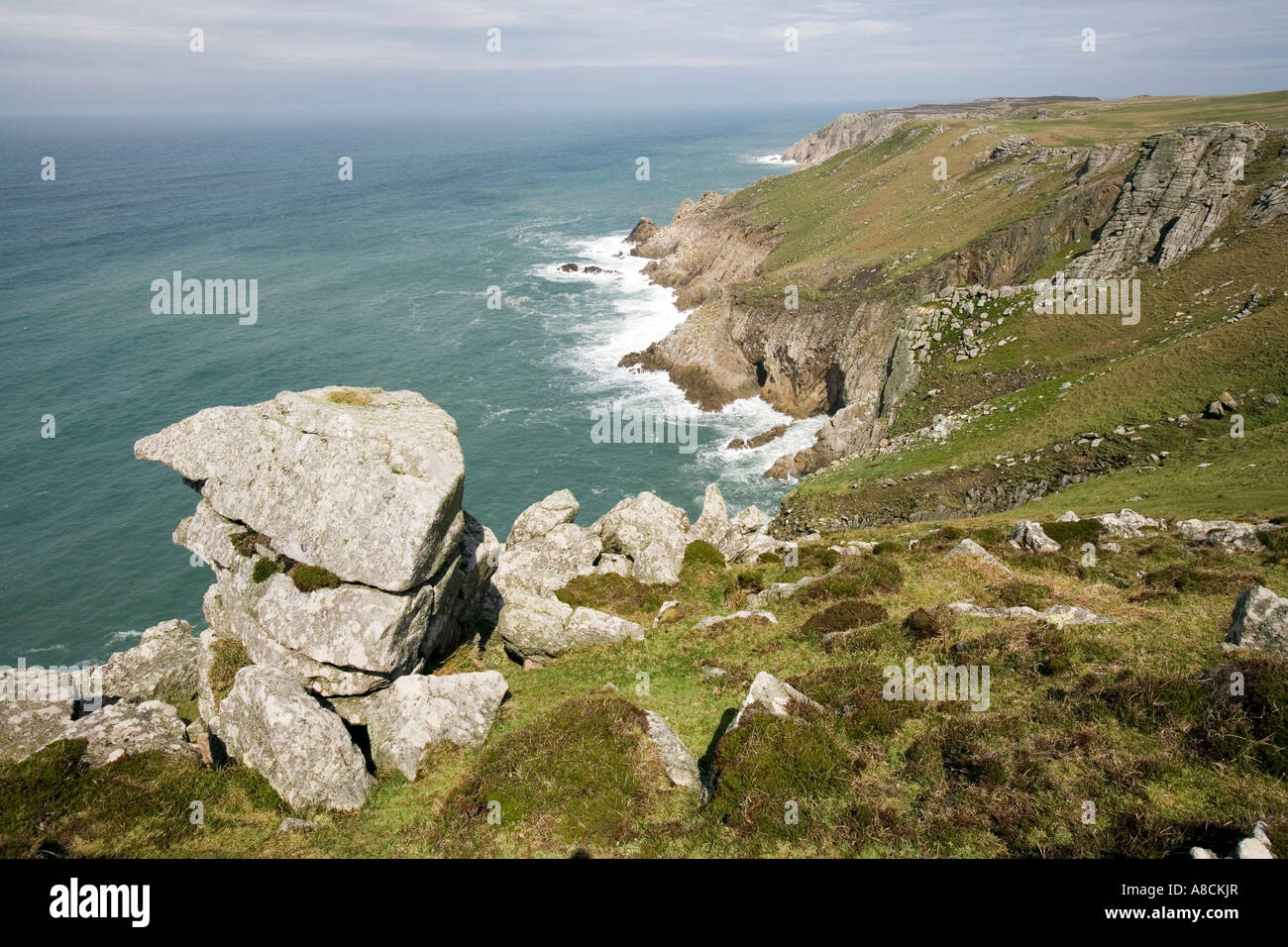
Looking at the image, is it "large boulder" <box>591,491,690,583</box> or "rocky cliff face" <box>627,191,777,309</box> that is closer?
"large boulder" <box>591,491,690,583</box>

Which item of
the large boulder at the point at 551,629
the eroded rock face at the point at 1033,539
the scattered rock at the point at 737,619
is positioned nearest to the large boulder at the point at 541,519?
the large boulder at the point at 551,629

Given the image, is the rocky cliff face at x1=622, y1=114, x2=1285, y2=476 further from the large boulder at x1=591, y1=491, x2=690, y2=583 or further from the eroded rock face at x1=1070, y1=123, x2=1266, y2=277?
the large boulder at x1=591, y1=491, x2=690, y2=583

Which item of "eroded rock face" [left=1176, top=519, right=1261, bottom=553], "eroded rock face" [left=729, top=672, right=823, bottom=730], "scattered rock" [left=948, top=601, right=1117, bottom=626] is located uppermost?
"eroded rock face" [left=1176, top=519, right=1261, bottom=553]

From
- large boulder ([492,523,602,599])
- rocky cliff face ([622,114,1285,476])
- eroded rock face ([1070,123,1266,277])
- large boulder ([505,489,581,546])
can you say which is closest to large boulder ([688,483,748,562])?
large boulder ([492,523,602,599])

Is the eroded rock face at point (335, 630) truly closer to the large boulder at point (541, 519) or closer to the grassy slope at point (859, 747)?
the grassy slope at point (859, 747)
